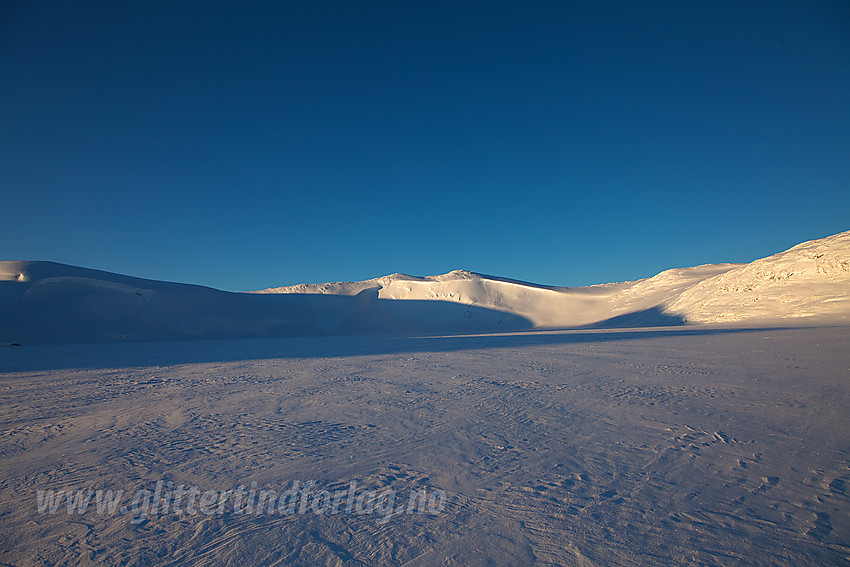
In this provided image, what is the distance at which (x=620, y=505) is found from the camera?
2635 mm

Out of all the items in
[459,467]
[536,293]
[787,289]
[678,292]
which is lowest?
[459,467]

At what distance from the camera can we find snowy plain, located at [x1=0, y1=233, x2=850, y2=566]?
225 cm

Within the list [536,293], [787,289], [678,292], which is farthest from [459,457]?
[536,293]

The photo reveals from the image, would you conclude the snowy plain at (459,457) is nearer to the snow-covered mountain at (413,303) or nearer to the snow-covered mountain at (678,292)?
the snow-covered mountain at (678,292)

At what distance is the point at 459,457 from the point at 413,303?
121 ft

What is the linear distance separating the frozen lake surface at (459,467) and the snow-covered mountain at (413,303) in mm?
18307

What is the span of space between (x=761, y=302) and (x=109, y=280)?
43.0m

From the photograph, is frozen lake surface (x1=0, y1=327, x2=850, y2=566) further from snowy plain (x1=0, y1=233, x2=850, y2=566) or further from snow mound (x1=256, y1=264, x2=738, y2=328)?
snow mound (x1=256, y1=264, x2=738, y2=328)

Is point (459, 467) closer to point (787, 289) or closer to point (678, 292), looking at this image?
point (787, 289)

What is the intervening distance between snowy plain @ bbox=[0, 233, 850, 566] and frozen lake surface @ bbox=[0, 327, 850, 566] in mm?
20

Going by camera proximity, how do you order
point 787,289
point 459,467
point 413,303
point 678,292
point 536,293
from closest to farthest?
point 459,467 → point 787,289 → point 678,292 → point 413,303 → point 536,293

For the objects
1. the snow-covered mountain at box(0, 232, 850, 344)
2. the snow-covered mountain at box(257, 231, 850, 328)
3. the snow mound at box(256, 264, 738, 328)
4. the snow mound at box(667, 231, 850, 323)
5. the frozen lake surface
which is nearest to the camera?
the frozen lake surface

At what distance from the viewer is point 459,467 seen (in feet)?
10.8

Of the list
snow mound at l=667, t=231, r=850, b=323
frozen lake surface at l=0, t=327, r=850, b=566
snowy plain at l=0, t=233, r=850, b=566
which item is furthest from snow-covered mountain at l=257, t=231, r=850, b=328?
frozen lake surface at l=0, t=327, r=850, b=566
